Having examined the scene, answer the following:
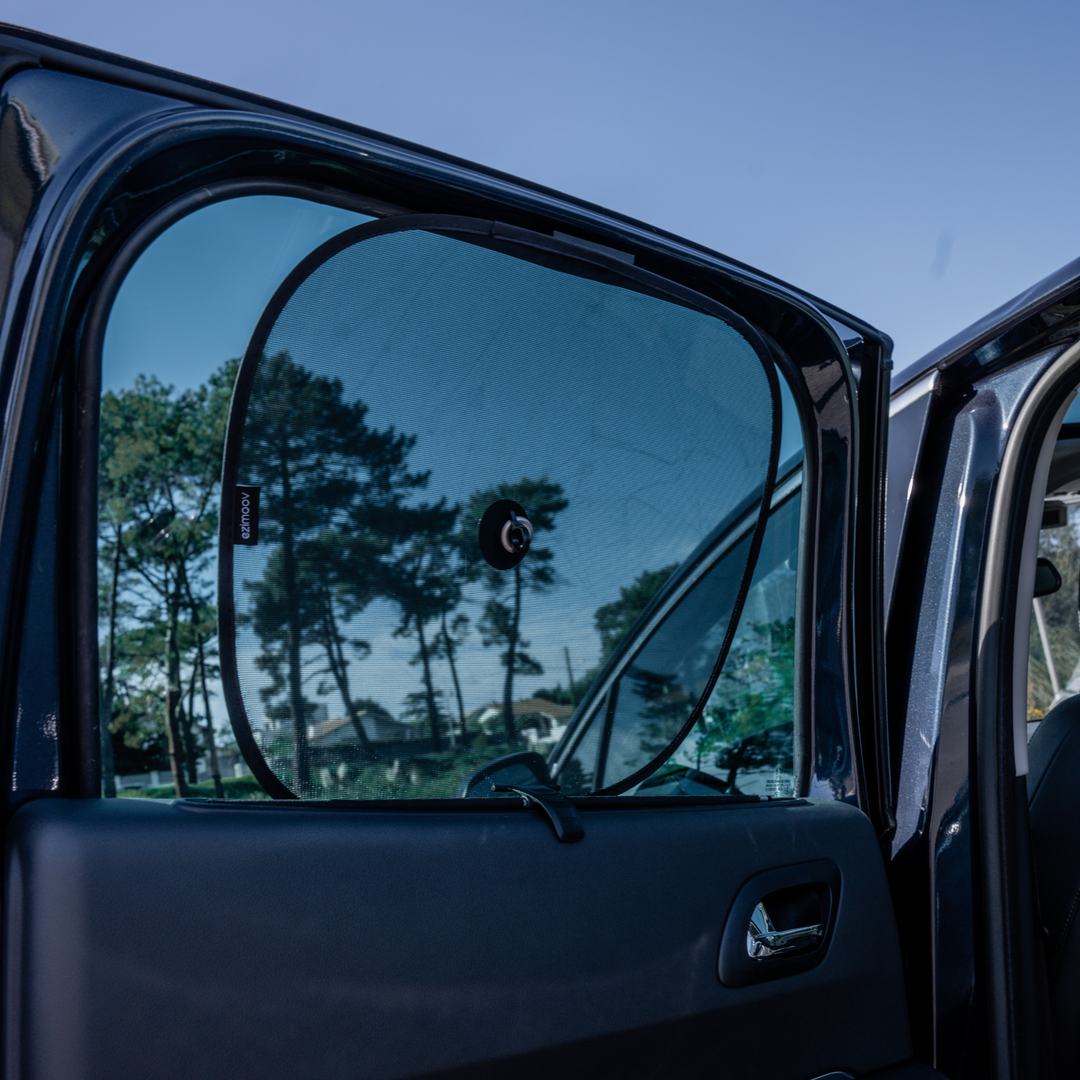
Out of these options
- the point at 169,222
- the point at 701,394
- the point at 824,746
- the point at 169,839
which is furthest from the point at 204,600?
the point at 824,746

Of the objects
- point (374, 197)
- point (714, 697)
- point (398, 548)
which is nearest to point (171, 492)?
point (398, 548)

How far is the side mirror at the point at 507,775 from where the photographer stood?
130 cm

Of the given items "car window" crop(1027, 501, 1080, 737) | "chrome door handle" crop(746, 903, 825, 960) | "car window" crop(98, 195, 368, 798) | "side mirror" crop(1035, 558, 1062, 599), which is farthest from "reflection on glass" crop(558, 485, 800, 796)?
"car window" crop(1027, 501, 1080, 737)

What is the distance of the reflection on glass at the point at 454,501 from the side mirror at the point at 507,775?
15 mm

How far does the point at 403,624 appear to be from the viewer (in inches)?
49.1

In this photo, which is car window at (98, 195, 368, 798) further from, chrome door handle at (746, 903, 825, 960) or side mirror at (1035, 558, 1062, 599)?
side mirror at (1035, 558, 1062, 599)

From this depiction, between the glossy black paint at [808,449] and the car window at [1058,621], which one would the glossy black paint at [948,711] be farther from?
the car window at [1058,621]

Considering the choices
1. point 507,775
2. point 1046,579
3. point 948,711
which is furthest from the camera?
point 1046,579

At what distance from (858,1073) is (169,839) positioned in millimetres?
1123

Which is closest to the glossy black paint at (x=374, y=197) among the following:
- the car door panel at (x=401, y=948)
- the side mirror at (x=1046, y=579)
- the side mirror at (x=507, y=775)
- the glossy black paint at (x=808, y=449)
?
the glossy black paint at (x=808, y=449)

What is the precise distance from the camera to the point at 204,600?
43.5 inches

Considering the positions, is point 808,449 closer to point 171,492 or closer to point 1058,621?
point 171,492

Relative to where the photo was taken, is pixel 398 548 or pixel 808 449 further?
pixel 808 449

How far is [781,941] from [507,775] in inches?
19.3
